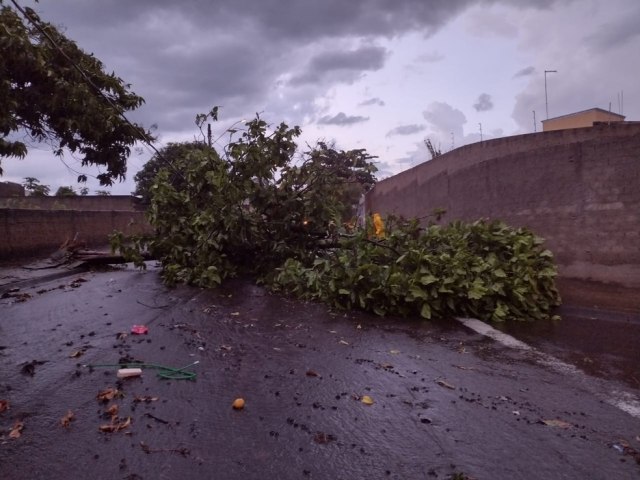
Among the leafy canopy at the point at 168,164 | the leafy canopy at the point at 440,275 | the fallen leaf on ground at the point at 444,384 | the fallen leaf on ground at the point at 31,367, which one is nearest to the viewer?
the fallen leaf on ground at the point at 444,384

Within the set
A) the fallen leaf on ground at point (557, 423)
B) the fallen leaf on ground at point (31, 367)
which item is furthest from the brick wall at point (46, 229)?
the fallen leaf on ground at point (557, 423)

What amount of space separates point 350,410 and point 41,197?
22.2m

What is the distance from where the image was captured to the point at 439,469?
2.24 metres

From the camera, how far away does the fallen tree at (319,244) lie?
5.79 metres

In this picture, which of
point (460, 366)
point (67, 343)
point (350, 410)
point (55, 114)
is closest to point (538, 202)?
point (460, 366)

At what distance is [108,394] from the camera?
3.01 m

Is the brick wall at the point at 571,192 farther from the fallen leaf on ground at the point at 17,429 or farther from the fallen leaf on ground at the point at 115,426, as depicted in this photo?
the fallen leaf on ground at the point at 17,429

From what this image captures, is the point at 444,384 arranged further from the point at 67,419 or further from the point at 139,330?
the point at 139,330

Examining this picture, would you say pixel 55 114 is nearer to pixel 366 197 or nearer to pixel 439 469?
pixel 439 469

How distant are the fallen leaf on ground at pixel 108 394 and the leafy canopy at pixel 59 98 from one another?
4117mm

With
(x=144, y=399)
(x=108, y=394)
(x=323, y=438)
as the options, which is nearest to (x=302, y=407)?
(x=323, y=438)

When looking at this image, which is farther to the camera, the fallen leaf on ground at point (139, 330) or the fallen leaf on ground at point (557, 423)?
the fallen leaf on ground at point (139, 330)

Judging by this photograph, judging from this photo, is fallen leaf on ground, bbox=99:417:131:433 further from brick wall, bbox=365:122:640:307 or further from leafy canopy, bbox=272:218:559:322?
brick wall, bbox=365:122:640:307

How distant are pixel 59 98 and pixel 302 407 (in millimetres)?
5996
